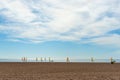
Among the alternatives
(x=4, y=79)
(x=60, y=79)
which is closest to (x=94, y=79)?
(x=60, y=79)

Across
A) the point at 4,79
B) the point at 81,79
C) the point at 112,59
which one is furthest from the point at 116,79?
the point at 112,59

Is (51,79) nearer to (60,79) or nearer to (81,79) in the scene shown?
(60,79)

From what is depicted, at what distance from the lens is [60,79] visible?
27.3 meters

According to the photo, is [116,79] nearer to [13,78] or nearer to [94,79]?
[94,79]

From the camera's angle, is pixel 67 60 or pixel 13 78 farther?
pixel 67 60

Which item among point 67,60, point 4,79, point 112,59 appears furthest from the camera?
point 67,60

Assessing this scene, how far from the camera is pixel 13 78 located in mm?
27609

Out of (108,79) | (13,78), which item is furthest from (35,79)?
(108,79)

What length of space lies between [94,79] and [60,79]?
3.64 metres

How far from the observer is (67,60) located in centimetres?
8162

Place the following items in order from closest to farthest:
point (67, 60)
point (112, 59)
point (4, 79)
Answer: point (4, 79)
point (112, 59)
point (67, 60)

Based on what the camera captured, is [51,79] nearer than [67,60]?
Yes

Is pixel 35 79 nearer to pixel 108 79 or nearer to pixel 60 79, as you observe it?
pixel 60 79

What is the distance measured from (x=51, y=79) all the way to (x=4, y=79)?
16.0 ft
